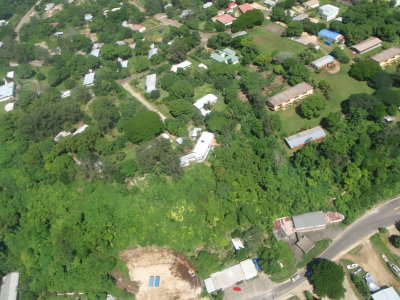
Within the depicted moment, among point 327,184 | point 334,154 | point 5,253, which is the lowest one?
point 5,253

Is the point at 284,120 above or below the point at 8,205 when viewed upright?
above

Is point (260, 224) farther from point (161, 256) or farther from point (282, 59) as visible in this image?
point (282, 59)

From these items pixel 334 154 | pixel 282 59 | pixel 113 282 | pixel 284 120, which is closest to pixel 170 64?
pixel 282 59

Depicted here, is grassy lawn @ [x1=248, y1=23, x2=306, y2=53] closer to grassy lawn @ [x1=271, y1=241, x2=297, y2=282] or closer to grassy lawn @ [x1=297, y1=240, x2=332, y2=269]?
grassy lawn @ [x1=297, y1=240, x2=332, y2=269]

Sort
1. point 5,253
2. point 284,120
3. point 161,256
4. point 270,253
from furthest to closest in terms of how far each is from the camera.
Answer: point 284,120, point 5,253, point 161,256, point 270,253

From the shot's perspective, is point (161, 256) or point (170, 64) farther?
point (170, 64)

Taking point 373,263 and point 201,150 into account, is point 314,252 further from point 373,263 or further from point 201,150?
point 201,150

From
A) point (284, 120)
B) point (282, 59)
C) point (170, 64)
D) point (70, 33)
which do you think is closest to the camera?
point (284, 120)
